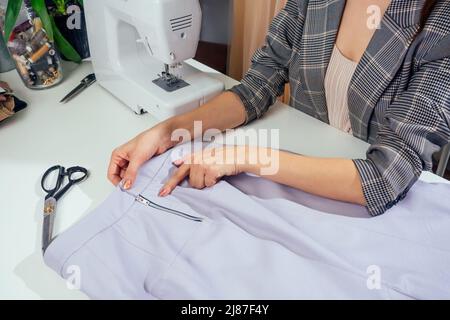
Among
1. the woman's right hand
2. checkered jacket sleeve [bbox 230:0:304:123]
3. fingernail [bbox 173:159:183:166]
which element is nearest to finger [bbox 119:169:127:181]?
the woman's right hand

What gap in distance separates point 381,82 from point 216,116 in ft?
1.24

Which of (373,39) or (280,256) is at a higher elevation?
(373,39)

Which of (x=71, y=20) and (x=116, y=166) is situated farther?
(x=71, y=20)

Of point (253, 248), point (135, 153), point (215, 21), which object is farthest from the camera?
point (215, 21)

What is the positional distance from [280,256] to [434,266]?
0.76ft

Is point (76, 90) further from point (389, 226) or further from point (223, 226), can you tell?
point (389, 226)

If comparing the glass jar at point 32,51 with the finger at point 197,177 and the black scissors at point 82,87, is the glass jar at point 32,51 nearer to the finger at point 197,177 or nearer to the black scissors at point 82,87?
the black scissors at point 82,87

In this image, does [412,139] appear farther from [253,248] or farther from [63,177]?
[63,177]

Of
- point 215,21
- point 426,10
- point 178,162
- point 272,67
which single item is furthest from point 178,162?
point 215,21

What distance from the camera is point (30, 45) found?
103cm

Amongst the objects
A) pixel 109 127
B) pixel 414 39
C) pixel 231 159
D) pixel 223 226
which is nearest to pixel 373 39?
pixel 414 39

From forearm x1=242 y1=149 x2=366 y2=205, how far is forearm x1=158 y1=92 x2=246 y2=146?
0.21 m

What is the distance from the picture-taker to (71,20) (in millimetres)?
1178

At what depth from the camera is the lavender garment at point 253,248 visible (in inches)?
21.0
